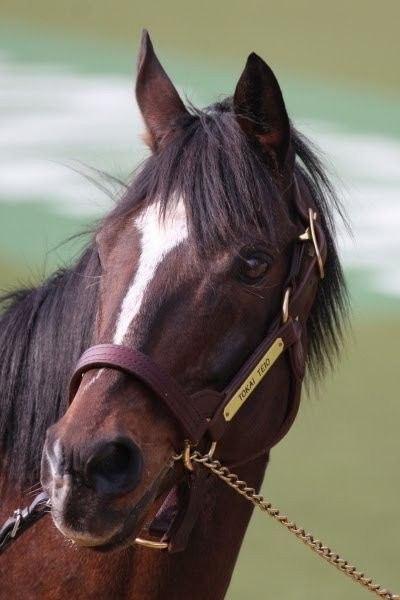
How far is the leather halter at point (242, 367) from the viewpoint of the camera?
A: 1.90m

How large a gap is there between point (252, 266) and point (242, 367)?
0.18m

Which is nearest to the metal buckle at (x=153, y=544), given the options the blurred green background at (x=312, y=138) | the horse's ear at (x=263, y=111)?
the horse's ear at (x=263, y=111)

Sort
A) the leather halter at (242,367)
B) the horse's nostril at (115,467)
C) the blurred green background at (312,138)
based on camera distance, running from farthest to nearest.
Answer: the blurred green background at (312,138), the leather halter at (242,367), the horse's nostril at (115,467)

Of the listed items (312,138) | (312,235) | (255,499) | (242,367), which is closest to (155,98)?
(312,235)

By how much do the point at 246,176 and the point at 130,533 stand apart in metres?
0.71

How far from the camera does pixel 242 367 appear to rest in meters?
2.08

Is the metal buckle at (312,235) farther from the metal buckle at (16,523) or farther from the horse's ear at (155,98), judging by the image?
the metal buckle at (16,523)

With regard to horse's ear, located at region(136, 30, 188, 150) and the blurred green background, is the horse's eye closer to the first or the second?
horse's ear, located at region(136, 30, 188, 150)

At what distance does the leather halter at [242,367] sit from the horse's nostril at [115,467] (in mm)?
123

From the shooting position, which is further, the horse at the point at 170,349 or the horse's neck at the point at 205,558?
the horse's neck at the point at 205,558

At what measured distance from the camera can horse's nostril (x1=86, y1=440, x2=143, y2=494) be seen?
1.80m

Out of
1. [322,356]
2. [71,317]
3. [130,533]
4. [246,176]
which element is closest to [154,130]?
[246,176]

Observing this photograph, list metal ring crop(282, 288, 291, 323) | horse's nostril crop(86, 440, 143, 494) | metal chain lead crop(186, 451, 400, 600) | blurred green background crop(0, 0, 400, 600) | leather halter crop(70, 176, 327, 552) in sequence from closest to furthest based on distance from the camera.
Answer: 1. horse's nostril crop(86, 440, 143, 494)
2. leather halter crop(70, 176, 327, 552)
3. metal chain lead crop(186, 451, 400, 600)
4. metal ring crop(282, 288, 291, 323)
5. blurred green background crop(0, 0, 400, 600)

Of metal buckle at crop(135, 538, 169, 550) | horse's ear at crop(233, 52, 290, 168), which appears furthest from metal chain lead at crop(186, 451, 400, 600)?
horse's ear at crop(233, 52, 290, 168)
